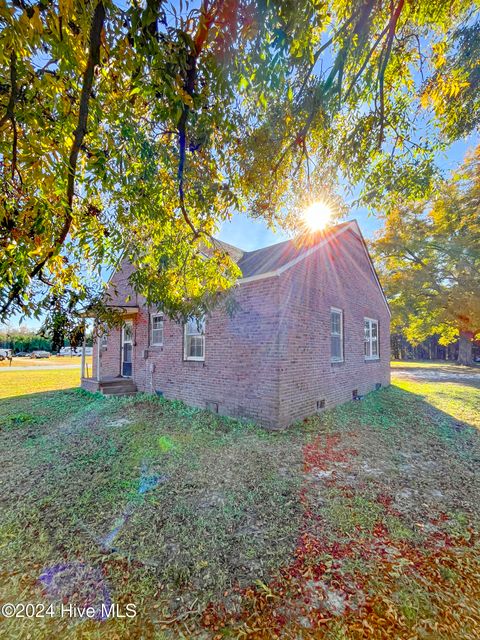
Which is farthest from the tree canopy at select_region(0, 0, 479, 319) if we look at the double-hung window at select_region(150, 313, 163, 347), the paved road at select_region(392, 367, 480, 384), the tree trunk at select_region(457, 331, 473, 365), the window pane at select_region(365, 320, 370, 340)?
the tree trunk at select_region(457, 331, 473, 365)

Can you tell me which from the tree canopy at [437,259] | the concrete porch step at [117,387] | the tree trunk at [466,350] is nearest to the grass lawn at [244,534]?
the concrete porch step at [117,387]

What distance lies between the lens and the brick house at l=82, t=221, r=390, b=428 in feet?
20.4

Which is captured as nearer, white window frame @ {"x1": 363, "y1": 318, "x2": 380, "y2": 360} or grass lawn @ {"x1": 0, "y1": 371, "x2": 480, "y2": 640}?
grass lawn @ {"x1": 0, "y1": 371, "x2": 480, "y2": 640}

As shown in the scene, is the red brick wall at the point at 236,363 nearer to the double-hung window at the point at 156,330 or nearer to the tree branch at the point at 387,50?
the double-hung window at the point at 156,330

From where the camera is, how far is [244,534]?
274cm

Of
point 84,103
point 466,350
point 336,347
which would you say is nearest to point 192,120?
point 84,103

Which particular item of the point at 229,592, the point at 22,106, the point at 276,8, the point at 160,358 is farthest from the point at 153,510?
the point at 160,358

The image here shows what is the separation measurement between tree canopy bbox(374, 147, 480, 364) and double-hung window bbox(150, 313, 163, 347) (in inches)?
712

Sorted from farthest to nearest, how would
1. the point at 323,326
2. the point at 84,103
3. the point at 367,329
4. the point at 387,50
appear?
the point at 367,329 < the point at 323,326 < the point at 387,50 < the point at 84,103

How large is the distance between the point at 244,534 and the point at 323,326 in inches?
224

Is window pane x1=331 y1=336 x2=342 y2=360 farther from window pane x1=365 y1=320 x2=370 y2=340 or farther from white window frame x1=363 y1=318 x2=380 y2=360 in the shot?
window pane x1=365 y1=320 x2=370 y2=340

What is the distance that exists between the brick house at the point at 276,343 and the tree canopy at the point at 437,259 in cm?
1153

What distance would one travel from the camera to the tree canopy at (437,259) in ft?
56.9

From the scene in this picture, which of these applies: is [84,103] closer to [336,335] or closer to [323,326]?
[323,326]
